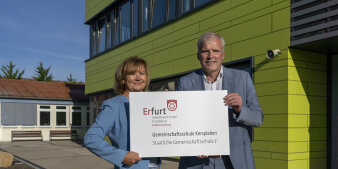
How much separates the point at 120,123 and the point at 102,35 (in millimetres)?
12659

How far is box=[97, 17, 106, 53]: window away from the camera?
1407 cm

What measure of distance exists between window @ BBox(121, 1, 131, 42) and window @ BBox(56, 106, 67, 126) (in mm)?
11407

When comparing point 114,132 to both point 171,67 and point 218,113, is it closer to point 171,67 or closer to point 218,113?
point 218,113

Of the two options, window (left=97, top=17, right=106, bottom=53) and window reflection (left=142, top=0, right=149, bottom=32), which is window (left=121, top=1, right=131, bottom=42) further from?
window (left=97, top=17, right=106, bottom=53)

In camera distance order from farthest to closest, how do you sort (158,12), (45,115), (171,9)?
(45,115) → (158,12) → (171,9)

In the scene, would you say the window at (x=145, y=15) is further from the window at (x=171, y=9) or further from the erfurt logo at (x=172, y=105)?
the erfurt logo at (x=172, y=105)

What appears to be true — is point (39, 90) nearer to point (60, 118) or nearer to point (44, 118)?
point (44, 118)

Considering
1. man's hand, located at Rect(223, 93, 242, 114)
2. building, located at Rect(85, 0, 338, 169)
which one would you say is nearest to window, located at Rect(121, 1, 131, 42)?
building, located at Rect(85, 0, 338, 169)

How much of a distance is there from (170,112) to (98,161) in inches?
317

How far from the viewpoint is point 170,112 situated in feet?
7.49

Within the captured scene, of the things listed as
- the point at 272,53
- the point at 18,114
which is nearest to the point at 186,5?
the point at 272,53

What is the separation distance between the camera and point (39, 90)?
71.8 feet

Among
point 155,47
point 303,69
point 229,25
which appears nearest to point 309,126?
point 303,69

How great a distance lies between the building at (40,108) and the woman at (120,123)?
1953 cm
